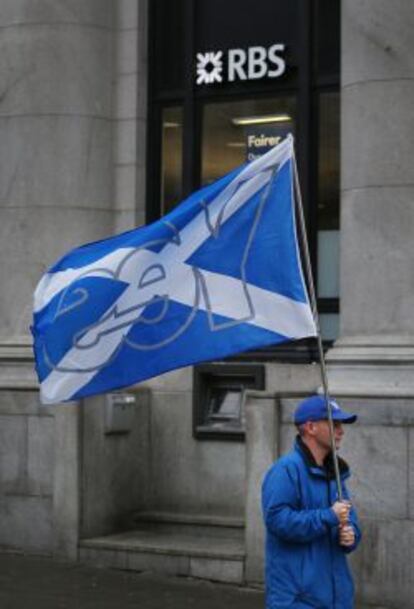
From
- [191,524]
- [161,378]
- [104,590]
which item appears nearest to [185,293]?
[104,590]

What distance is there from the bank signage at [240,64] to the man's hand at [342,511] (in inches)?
303

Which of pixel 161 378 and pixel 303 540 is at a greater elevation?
pixel 161 378

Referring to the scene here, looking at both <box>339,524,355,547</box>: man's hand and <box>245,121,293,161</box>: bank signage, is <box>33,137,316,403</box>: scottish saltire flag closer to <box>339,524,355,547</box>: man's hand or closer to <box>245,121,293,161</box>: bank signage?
<box>339,524,355,547</box>: man's hand

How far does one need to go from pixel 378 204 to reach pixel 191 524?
3.62 meters

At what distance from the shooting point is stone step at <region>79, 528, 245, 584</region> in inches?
463

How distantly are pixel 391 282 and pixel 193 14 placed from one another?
4.11 m

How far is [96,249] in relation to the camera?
7480 mm

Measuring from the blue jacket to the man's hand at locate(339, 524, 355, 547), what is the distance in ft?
0.13

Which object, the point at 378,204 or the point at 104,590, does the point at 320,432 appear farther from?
the point at 104,590

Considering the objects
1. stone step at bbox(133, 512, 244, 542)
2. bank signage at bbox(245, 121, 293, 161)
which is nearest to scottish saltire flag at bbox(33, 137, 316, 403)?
stone step at bbox(133, 512, 244, 542)

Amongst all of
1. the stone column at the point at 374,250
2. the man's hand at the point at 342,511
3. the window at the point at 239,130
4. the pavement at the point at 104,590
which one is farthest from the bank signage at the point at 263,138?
the man's hand at the point at 342,511

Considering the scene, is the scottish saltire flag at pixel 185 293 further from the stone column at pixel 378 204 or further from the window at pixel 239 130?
the window at pixel 239 130

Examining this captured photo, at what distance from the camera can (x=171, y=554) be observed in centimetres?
1212

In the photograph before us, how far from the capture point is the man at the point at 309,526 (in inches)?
254
